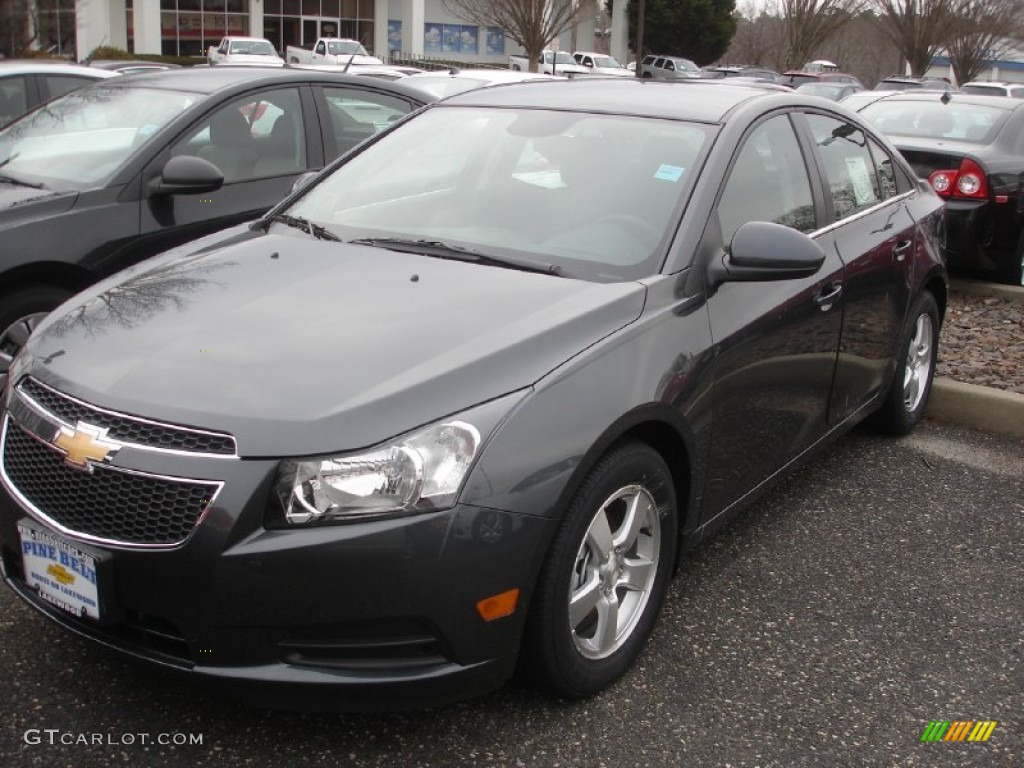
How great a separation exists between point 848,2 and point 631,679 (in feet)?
158

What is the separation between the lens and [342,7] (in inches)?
2008

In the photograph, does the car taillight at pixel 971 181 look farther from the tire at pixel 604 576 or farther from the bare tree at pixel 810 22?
the bare tree at pixel 810 22

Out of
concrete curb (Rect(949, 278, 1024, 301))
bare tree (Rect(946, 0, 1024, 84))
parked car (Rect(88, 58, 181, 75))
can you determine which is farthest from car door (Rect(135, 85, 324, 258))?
bare tree (Rect(946, 0, 1024, 84))

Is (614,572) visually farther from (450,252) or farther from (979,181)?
(979,181)

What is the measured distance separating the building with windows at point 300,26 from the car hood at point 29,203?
3439 cm

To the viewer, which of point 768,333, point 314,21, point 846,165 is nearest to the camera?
point 768,333

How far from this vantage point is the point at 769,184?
3896 mm

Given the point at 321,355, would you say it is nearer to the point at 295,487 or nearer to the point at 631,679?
the point at 295,487

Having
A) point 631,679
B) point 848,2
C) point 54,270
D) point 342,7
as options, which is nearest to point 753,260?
point 631,679

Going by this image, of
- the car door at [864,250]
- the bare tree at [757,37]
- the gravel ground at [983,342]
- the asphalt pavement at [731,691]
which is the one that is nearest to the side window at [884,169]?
the car door at [864,250]

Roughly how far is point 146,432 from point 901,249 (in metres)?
3.38

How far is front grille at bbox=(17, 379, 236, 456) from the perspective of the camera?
2.52 meters

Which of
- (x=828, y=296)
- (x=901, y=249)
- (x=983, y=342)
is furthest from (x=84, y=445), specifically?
(x=983, y=342)

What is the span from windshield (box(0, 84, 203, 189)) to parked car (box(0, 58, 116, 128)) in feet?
7.71
